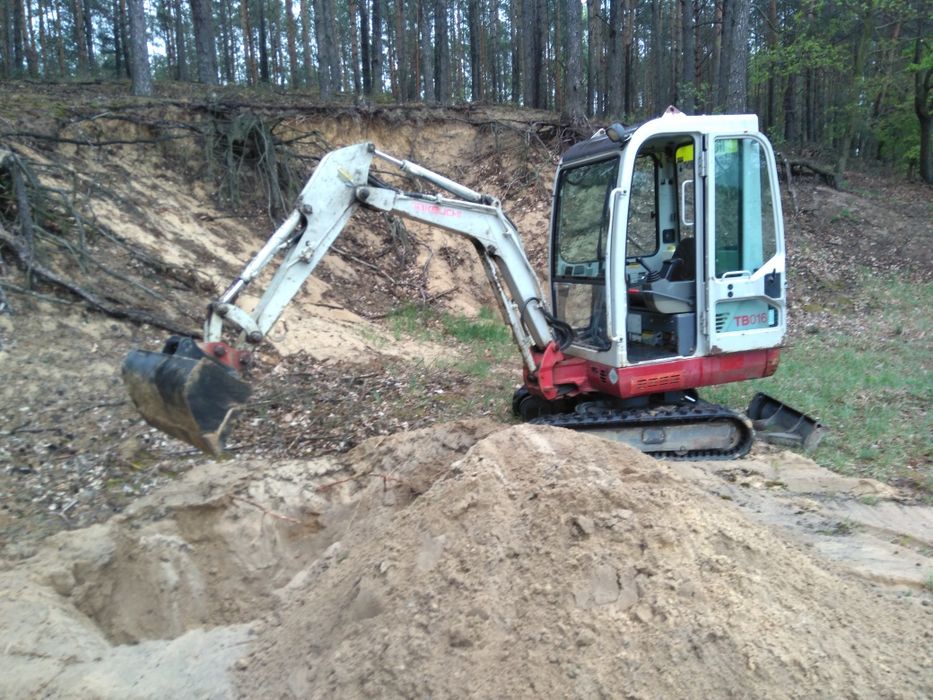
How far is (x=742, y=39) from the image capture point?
14.9 metres

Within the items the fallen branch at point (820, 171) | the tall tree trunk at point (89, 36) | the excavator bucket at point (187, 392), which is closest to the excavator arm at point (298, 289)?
the excavator bucket at point (187, 392)

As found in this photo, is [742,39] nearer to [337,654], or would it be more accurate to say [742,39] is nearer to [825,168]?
[825,168]

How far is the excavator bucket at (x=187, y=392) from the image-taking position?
422 cm

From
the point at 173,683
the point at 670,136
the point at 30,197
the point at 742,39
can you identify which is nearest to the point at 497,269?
the point at 670,136

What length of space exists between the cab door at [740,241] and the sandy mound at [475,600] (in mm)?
2101

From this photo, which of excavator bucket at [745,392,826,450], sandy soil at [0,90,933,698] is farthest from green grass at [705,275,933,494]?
sandy soil at [0,90,933,698]

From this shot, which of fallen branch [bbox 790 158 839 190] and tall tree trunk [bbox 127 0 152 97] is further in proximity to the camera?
fallen branch [bbox 790 158 839 190]

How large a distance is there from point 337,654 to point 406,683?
0.44 metres

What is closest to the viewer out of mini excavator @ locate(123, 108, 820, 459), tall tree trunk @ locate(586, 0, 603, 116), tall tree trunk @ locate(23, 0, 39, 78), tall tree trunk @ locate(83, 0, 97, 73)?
mini excavator @ locate(123, 108, 820, 459)

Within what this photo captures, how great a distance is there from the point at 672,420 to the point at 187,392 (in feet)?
12.9

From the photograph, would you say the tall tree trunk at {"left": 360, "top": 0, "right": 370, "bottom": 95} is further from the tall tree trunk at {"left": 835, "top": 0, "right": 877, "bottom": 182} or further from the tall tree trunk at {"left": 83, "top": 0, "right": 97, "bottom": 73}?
the tall tree trunk at {"left": 835, "top": 0, "right": 877, "bottom": 182}

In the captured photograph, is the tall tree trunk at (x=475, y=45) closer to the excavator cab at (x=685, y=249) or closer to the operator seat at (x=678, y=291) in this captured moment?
the excavator cab at (x=685, y=249)

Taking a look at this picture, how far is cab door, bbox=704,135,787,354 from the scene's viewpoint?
585cm

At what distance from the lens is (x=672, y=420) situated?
6.08m
